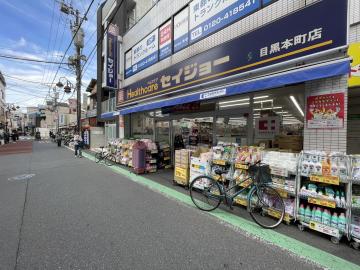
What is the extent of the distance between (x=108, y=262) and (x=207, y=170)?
3.53 metres

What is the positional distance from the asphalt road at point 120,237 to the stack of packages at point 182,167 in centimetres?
110

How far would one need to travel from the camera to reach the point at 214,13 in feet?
23.2

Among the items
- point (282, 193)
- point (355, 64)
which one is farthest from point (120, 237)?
point (355, 64)

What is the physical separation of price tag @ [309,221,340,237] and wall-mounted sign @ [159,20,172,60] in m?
8.31

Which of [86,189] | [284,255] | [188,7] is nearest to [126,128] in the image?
[86,189]

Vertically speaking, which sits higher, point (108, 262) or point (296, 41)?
point (296, 41)

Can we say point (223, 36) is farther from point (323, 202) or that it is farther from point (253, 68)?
point (323, 202)

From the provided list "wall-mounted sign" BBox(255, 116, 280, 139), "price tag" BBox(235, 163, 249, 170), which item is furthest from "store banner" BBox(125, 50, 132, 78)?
"price tag" BBox(235, 163, 249, 170)

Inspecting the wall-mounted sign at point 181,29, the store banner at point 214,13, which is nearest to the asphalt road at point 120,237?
the store banner at point 214,13

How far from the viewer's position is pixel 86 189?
6.63m

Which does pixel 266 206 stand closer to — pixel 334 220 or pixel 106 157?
pixel 334 220

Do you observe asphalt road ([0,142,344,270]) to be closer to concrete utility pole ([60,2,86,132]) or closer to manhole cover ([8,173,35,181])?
manhole cover ([8,173,35,181])

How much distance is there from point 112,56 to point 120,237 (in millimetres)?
12491

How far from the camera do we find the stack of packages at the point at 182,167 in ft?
21.9
